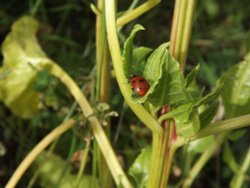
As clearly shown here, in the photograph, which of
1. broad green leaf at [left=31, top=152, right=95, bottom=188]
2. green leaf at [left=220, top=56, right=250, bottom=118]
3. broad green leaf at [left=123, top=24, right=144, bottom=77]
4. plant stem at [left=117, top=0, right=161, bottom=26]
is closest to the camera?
broad green leaf at [left=123, top=24, right=144, bottom=77]

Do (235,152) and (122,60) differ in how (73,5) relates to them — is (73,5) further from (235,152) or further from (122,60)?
(122,60)

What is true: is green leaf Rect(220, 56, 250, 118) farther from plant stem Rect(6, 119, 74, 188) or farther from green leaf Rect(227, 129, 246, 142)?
plant stem Rect(6, 119, 74, 188)

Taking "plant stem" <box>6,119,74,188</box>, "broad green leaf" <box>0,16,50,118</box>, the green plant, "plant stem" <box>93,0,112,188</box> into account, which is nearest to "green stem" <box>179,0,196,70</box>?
the green plant

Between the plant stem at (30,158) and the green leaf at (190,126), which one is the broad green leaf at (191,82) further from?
the plant stem at (30,158)

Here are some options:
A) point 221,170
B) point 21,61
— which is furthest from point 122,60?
point 221,170

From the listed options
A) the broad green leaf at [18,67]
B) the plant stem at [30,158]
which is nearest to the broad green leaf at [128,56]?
the plant stem at [30,158]

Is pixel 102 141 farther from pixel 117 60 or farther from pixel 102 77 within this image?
pixel 117 60

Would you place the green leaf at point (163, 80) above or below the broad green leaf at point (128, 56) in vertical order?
below
